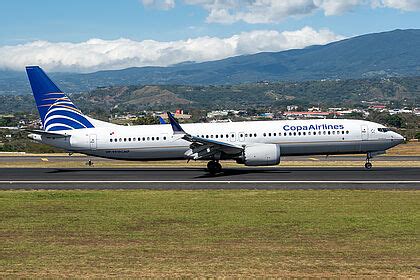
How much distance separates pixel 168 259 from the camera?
17.6 meters

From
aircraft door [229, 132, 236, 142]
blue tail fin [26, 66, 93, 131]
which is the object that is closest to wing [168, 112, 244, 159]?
aircraft door [229, 132, 236, 142]

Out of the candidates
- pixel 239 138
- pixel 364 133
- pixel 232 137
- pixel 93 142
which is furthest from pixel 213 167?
pixel 364 133

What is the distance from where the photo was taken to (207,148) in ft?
142

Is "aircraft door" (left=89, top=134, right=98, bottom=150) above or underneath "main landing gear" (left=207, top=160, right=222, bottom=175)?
above

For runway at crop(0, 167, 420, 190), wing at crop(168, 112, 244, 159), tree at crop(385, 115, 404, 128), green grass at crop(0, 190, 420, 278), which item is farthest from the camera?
tree at crop(385, 115, 404, 128)

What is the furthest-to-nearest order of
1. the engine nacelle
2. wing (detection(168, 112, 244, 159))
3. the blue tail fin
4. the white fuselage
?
the blue tail fin → the white fuselage → the engine nacelle → wing (detection(168, 112, 244, 159))

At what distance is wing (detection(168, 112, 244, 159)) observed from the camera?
1671 inches

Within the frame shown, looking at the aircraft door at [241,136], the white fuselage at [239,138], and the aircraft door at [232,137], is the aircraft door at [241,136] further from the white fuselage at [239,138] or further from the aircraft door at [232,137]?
the aircraft door at [232,137]

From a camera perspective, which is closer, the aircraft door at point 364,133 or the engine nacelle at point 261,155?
the engine nacelle at point 261,155

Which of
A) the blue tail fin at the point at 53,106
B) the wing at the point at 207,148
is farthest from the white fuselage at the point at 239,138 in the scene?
the wing at the point at 207,148

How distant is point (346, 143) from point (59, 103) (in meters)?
22.6

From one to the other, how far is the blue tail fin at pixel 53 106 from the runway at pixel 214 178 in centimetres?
377

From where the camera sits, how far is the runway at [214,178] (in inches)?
1439

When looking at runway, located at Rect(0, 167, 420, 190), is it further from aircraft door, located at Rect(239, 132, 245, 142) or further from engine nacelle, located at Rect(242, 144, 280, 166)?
aircraft door, located at Rect(239, 132, 245, 142)
